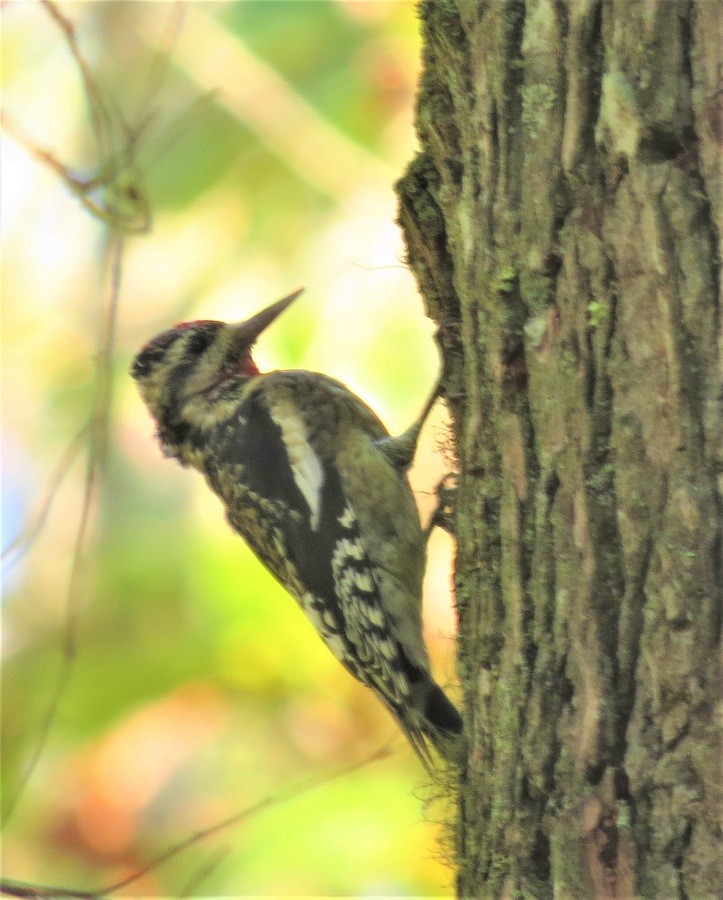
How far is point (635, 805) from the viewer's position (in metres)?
1.58

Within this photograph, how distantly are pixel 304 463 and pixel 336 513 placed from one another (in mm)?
164

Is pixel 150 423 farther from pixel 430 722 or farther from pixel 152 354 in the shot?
pixel 430 722

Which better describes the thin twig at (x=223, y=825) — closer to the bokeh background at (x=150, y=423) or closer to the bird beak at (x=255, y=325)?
the bird beak at (x=255, y=325)

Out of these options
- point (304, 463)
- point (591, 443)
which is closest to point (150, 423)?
point (304, 463)

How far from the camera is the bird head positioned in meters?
3.49

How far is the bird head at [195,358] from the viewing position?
3.49 m

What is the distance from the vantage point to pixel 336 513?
3.10 metres

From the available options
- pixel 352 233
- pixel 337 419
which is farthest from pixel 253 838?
pixel 352 233

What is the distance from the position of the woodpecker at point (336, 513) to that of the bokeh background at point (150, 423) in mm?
1226

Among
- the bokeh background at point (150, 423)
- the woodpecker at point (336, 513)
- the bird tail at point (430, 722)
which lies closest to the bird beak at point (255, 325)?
the woodpecker at point (336, 513)

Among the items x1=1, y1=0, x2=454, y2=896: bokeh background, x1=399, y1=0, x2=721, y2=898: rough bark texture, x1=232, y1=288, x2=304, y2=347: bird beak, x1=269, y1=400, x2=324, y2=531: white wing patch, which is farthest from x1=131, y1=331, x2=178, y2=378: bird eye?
x1=399, y1=0, x2=721, y2=898: rough bark texture

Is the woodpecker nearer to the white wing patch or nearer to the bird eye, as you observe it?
the white wing patch

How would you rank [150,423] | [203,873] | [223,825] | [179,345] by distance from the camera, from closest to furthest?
[223,825]
[203,873]
[179,345]
[150,423]

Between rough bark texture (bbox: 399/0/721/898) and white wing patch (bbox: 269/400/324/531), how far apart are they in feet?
3.70
